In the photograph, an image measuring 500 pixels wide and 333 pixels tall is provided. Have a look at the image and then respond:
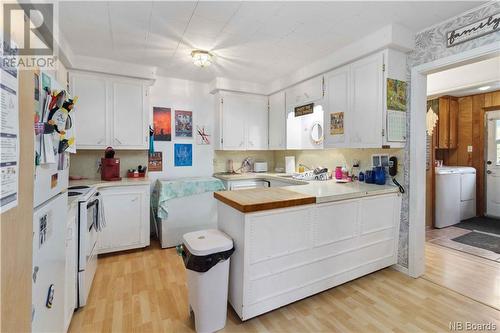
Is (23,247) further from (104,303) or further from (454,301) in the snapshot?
(454,301)

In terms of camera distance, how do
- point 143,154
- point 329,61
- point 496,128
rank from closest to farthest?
point 329,61, point 143,154, point 496,128

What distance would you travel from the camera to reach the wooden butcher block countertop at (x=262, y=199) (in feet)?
5.75

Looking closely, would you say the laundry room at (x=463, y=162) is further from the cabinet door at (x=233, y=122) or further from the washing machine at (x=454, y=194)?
the cabinet door at (x=233, y=122)

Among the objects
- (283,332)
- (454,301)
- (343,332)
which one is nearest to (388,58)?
(454,301)

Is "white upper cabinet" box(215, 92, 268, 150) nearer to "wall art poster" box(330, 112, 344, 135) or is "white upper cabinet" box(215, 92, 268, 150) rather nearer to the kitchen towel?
the kitchen towel

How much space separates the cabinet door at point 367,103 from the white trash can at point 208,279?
5.80ft

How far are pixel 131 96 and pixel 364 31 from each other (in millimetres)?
2849

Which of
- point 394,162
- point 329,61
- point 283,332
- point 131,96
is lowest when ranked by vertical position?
point 283,332

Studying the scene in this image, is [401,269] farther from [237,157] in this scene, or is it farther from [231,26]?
[231,26]

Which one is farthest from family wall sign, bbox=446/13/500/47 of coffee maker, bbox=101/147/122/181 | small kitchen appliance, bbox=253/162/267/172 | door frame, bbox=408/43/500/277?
coffee maker, bbox=101/147/122/181

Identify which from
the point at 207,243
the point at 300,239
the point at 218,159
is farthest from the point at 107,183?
the point at 300,239

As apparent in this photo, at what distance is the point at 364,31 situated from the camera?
2352 millimetres

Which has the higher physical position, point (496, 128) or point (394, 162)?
point (496, 128)

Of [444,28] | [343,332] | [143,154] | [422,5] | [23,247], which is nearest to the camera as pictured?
[23,247]
